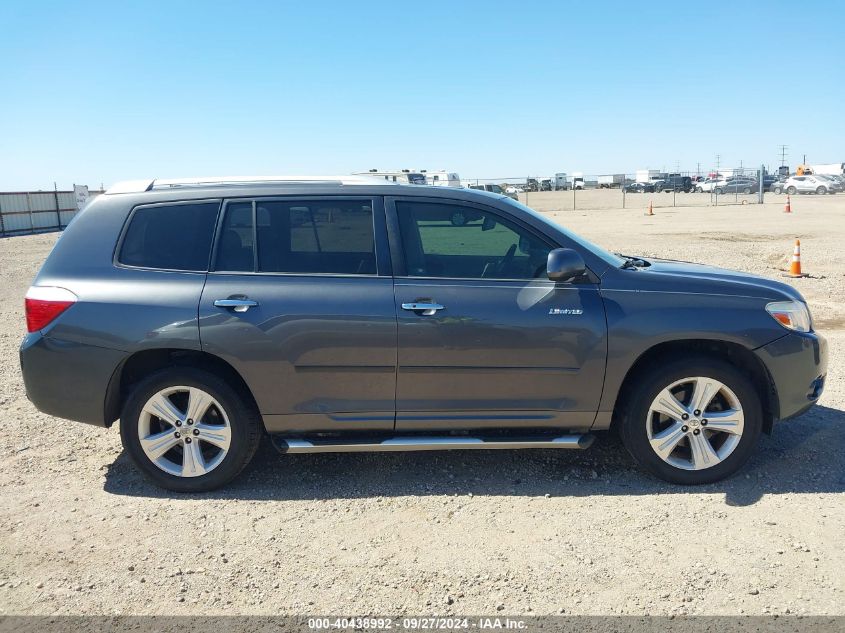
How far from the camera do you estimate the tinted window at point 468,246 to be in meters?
4.23

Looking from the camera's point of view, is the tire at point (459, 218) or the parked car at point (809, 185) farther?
the parked car at point (809, 185)

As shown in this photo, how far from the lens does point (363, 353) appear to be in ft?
13.3

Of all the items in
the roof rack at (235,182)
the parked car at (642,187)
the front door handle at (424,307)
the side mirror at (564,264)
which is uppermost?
the parked car at (642,187)

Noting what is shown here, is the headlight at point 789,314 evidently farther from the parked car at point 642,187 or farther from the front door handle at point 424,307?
the parked car at point 642,187

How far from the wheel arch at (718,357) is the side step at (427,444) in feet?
1.31

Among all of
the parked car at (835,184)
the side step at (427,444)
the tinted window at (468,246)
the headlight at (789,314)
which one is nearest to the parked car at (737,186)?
the parked car at (835,184)

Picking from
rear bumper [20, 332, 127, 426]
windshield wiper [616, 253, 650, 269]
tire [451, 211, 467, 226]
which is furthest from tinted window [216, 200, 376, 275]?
windshield wiper [616, 253, 650, 269]

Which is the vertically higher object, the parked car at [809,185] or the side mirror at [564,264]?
the parked car at [809,185]

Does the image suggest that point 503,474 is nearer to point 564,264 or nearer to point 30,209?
point 564,264

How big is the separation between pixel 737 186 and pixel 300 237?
5276 centimetres

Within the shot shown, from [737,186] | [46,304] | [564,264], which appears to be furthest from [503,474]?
[737,186]

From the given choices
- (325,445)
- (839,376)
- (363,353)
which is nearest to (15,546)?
(325,445)

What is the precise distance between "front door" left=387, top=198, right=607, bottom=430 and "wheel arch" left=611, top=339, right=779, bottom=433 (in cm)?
26

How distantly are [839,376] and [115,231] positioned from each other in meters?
6.10
